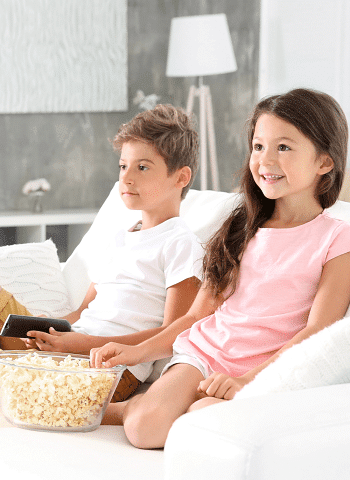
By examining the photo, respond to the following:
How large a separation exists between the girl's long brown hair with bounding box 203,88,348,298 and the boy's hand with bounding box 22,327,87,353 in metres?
0.32

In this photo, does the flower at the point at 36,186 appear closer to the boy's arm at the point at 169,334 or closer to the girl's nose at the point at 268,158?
the boy's arm at the point at 169,334

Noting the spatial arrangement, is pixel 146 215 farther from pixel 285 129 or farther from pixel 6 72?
pixel 6 72

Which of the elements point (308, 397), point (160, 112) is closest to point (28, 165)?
point (160, 112)

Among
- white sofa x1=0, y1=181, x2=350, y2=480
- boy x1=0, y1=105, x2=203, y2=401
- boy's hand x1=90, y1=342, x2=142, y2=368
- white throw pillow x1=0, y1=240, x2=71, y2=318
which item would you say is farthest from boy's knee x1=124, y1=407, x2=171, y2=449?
white throw pillow x1=0, y1=240, x2=71, y2=318

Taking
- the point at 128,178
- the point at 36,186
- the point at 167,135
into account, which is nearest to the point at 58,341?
the point at 128,178

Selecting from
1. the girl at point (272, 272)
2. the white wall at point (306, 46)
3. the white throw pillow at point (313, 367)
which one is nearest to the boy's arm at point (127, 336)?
the girl at point (272, 272)

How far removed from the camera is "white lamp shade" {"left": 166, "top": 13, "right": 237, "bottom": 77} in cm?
384

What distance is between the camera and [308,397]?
0.80 m

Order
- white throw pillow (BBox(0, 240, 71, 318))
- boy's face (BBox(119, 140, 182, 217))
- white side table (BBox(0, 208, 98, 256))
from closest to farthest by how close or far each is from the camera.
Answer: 1. boy's face (BBox(119, 140, 182, 217))
2. white throw pillow (BBox(0, 240, 71, 318))
3. white side table (BBox(0, 208, 98, 256))

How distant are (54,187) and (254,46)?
142 centimetres

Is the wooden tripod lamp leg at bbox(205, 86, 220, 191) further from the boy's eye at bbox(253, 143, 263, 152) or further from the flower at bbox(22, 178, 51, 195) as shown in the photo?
the boy's eye at bbox(253, 143, 263, 152)

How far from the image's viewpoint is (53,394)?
126 cm

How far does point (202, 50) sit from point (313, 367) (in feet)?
10.3

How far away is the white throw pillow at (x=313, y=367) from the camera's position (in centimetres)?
91
